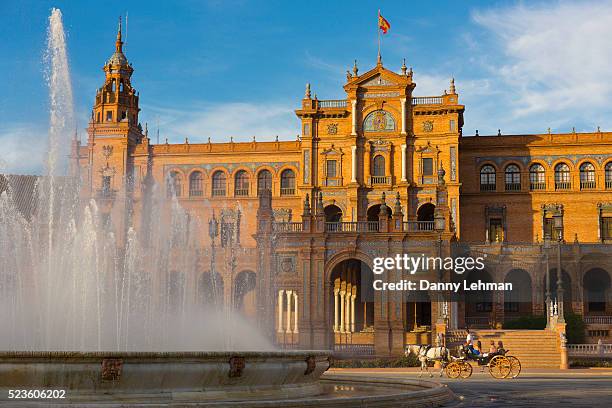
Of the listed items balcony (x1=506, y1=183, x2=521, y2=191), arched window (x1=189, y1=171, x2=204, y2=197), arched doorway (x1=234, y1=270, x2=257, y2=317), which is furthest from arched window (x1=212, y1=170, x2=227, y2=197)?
balcony (x1=506, y1=183, x2=521, y2=191)

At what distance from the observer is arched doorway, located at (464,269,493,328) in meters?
57.2

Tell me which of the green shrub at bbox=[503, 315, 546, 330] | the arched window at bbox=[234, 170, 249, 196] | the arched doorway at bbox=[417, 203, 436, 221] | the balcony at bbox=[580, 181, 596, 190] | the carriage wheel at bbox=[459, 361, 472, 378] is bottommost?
the carriage wheel at bbox=[459, 361, 472, 378]

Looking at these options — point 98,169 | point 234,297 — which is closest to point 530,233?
point 234,297

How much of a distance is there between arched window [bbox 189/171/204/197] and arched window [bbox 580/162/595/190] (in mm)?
Result: 30309

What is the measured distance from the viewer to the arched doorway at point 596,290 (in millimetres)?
58406

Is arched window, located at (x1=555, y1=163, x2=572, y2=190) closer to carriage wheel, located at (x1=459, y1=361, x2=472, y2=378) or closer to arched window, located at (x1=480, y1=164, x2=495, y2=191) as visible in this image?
arched window, located at (x1=480, y1=164, x2=495, y2=191)

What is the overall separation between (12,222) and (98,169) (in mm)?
43199

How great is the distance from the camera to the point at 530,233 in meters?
64.3

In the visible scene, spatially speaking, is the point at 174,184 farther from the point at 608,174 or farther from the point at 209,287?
the point at 608,174

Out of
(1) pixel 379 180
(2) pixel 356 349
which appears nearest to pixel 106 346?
(2) pixel 356 349

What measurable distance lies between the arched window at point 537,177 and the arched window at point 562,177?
0.97 m

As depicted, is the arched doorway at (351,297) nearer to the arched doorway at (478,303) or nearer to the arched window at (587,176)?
the arched doorway at (478,303)

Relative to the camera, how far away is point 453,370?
28672 millimetres

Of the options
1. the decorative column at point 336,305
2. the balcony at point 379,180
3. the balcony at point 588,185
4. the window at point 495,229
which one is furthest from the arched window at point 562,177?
the decorative column at point 336,305
